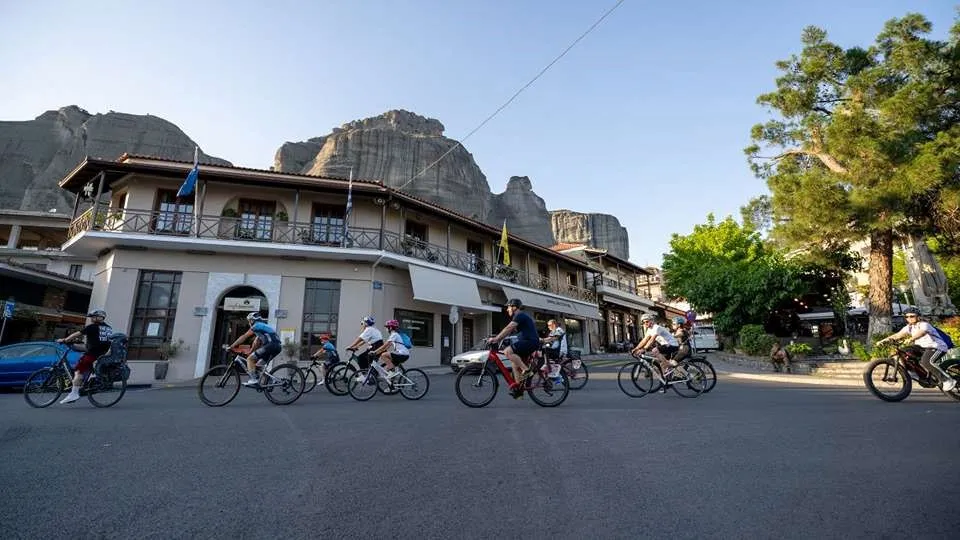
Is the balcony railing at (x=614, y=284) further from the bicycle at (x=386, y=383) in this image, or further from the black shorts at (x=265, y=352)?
the black shorts at (x=265, y=352)

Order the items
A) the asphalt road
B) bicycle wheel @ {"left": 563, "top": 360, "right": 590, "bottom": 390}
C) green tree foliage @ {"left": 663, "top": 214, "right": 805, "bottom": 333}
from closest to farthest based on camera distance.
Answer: the asphalt road
bicycle wheel @ {"left": 563, "top": 360, "right": 590, "bottom": 390}
green tree foliage @ {"left": 663, "top": 214, "right": 805, "bottom": 333}

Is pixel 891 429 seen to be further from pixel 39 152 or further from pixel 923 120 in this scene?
pixel 39 152

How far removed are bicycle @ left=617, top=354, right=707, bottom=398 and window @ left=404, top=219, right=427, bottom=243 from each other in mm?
13297

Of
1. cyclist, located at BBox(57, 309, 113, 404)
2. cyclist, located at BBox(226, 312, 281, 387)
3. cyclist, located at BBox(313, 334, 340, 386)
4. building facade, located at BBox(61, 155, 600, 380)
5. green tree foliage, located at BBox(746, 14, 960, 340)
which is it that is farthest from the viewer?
building facade, located at BBox(61, 155, 600, 380)

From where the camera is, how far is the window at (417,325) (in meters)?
18.5

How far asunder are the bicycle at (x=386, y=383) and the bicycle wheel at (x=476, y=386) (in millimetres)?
1533

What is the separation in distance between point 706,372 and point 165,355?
54.4 feet

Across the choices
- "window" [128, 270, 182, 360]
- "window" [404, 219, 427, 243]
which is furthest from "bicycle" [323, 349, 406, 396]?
"window" [404, 219, 427, 243]

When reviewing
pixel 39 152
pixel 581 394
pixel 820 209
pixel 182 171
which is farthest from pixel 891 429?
pixel 39 152

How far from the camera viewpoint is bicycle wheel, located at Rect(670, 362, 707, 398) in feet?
27.1

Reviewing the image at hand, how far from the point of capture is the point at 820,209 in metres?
13.5

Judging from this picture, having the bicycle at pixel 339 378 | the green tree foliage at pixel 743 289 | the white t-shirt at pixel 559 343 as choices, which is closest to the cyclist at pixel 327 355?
the bicycle at pixel 339 378

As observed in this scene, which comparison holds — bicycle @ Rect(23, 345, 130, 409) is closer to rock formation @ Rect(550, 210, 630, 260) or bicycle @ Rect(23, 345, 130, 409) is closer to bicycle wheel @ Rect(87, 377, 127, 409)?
bicycle wheel @ Rect(87, 377, 127, 409)

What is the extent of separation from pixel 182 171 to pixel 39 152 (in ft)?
157
